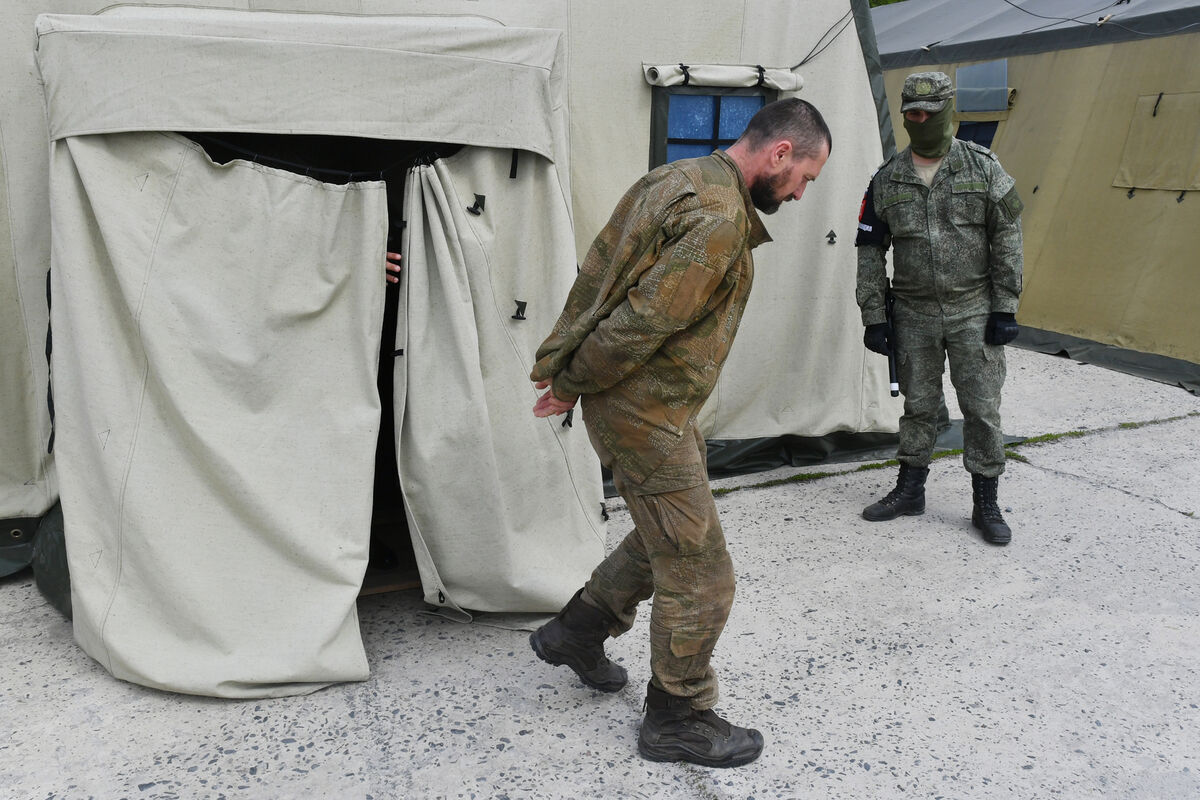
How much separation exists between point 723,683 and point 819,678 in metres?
0.34

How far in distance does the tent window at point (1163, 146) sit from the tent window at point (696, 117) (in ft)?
13.2

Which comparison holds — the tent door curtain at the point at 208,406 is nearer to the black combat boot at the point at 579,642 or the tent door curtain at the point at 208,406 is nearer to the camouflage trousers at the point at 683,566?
the black combat boot at the point at 579,642

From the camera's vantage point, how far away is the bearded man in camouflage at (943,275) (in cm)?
426

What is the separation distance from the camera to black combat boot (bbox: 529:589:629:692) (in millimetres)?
3090

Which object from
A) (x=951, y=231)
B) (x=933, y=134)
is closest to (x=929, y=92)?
(x=933, y=134)

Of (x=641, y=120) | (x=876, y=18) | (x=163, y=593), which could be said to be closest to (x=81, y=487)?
(x=163, y=593)

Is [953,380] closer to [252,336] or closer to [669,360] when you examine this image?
[669,360]

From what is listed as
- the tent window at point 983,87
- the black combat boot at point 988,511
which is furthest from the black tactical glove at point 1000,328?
the tent window at point 983,87

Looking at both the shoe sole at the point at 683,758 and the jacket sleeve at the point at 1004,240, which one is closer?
the shoe sole at the point at 683,758

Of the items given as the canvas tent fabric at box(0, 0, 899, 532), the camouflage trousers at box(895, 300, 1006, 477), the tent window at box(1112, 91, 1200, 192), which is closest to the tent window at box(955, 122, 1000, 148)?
the tent window at box(1112, 91, 1200, 192)

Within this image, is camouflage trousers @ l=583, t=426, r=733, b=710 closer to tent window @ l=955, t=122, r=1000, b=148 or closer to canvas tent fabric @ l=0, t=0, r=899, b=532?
canvas tent fabric @ l=0, t=0, r=899, b=532

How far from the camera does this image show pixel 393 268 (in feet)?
11.0

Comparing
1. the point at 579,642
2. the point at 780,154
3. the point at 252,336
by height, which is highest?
the point at 780,154

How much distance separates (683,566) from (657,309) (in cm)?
75
